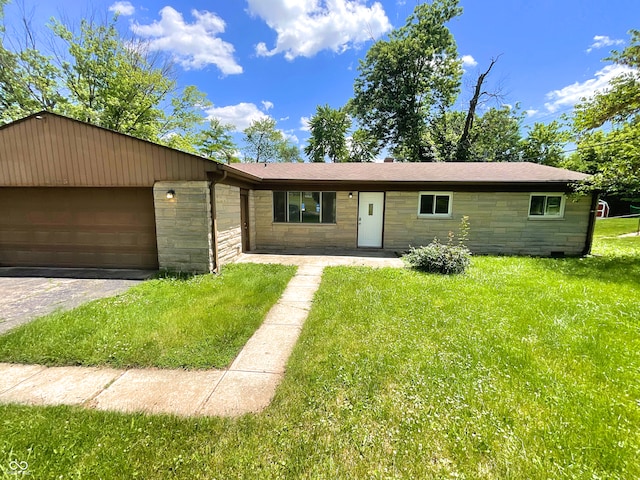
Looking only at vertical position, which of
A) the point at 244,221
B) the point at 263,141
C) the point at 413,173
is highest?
the point at 263,141

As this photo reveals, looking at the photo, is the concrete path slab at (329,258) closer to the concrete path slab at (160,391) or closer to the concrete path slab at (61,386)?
the concrete path slab at (160,391)

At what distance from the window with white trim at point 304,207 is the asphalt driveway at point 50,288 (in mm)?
4713

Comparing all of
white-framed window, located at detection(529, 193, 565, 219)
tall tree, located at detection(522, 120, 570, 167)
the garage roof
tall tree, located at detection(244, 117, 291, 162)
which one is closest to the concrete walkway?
the garage roof

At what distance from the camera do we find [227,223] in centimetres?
750

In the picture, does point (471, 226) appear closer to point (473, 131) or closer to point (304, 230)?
point (304, 230)

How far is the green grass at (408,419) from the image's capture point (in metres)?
1.81

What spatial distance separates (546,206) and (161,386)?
462 inches

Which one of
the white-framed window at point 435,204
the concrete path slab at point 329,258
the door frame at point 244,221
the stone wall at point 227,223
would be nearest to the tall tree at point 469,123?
the white-framed window at point 435,204

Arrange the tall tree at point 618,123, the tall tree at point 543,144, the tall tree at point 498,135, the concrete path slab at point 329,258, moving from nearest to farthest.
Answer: the concrete path slab at point 329,258, the tall tree at point 618,123, the tall tree at point 498,135, the tall tree at point 543,144

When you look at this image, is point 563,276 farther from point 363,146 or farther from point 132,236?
point 363,146

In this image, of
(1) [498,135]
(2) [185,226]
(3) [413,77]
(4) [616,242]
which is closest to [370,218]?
(2) [185,226]

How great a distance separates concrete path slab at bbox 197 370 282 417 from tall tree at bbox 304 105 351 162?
90.2ft

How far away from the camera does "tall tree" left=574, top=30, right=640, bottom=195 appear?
323 inches

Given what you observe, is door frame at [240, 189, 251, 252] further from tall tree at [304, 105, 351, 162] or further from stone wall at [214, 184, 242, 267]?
tall tree at [304, 105, 351, 162]
